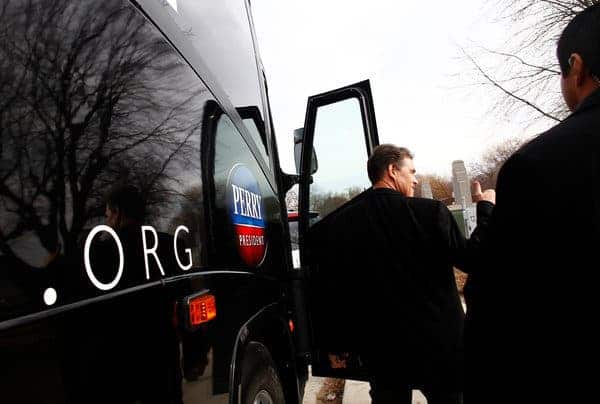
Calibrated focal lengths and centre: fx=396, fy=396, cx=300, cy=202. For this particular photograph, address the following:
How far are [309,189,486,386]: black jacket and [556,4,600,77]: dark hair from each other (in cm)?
95

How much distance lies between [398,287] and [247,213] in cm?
85

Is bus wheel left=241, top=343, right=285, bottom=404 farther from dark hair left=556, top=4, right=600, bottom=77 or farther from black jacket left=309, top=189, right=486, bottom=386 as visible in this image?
dark hair left=556, top=4, right=600, bottom=77

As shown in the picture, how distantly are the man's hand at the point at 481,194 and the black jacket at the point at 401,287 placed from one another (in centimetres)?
16

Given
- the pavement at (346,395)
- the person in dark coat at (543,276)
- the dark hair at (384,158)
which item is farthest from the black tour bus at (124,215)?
the pavement at (346,395)

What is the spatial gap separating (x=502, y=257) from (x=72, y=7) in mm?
1201

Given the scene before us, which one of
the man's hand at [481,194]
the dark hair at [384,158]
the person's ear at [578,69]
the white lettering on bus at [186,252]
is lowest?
the white lettering on bus at [186,252]

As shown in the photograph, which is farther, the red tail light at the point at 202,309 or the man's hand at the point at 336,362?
the man's hand at the point at 336,362

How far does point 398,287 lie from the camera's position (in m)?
1.99

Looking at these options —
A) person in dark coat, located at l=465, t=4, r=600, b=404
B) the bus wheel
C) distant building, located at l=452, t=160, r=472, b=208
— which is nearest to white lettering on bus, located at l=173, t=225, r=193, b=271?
the bus wheel

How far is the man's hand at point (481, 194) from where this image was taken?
5.99 ft

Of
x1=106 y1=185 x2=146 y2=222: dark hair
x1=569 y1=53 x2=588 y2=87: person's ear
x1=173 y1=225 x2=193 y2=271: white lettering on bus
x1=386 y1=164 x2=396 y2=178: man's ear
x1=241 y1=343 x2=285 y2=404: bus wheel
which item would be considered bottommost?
x1=241 y1=343 x2=285 y2=404: bus wheel

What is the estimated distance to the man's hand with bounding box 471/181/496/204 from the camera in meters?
1.83

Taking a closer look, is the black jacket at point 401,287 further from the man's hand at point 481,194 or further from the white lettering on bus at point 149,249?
the white lettering on bus at point 149,249

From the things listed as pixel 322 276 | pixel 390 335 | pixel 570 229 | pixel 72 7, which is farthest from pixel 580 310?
pixel 322 276
